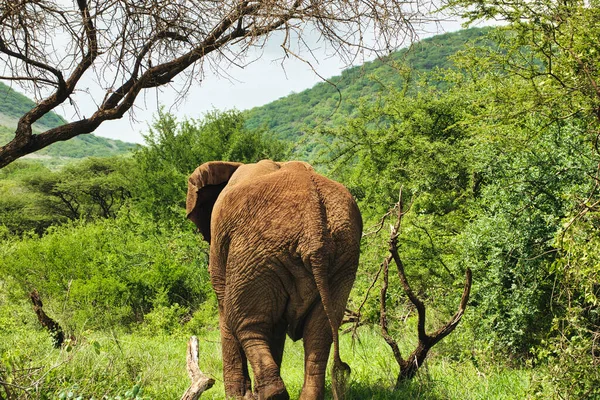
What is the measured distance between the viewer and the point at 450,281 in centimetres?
1029

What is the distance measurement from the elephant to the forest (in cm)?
85

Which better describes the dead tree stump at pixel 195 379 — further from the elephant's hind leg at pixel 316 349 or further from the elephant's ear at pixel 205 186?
the elephant's ear at pixel 205 186

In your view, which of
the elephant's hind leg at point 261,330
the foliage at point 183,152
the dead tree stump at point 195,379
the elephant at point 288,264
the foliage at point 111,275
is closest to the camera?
the dead tree stump at point 195,379

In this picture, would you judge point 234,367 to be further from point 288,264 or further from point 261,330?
point 288,264

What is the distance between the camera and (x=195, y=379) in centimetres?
502

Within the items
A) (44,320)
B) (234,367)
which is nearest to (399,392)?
(234,367)

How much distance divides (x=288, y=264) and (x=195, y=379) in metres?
1.07

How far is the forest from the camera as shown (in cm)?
590

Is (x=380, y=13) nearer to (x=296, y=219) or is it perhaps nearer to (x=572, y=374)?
(x=296, y=219)

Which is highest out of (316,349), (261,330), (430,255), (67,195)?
(67,195)

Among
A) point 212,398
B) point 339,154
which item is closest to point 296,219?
point 212,398

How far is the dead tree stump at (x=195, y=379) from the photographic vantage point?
15.6 feet

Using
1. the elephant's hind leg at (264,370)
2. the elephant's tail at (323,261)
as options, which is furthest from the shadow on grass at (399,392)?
the elephant's tail at (323,261)

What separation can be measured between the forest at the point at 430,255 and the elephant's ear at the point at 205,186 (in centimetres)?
156
